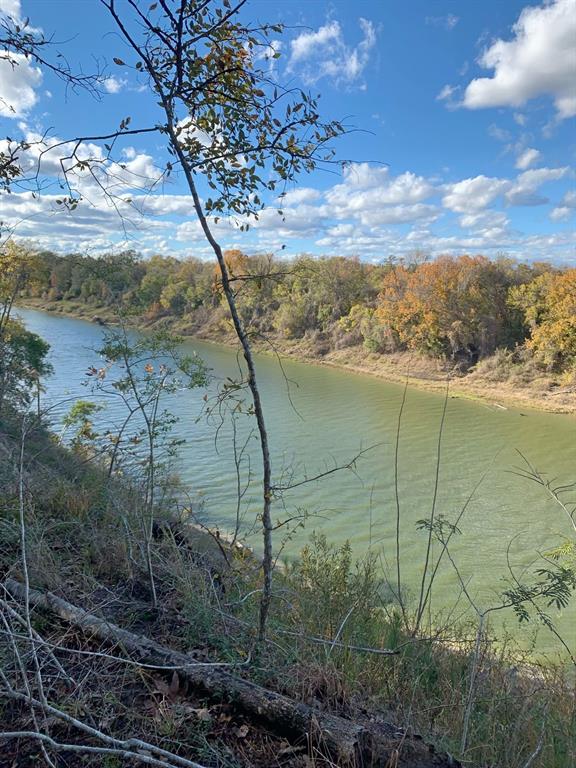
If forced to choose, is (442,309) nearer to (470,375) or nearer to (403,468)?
(470,375)

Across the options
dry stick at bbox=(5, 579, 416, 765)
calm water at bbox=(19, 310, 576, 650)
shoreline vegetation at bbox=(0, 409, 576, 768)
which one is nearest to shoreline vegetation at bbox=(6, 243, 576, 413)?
calm water at bbox=(19, 310, 576, 650)

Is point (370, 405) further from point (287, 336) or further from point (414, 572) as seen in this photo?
point (287, 336)

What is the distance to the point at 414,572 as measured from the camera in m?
8.41

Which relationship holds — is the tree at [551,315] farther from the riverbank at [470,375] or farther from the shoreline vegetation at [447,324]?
the riverbank at [470,375]

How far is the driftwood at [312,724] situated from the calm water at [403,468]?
6.16 ft

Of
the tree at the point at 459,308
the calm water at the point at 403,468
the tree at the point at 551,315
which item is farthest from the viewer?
the tree at the point at 459,308

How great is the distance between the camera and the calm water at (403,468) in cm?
902

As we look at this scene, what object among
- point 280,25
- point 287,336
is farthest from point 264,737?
point 287,336

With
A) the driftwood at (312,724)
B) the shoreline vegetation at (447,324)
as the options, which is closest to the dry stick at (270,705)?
the driftwood at (312,724)

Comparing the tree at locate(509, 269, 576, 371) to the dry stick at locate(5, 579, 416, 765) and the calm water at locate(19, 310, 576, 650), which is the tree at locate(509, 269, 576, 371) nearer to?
the calm water at locate(19, 310, 576, 650)

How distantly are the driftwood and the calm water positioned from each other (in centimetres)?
188

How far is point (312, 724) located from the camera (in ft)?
6.42

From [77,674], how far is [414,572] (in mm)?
7148

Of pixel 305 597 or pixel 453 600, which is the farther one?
pixel 453 600
